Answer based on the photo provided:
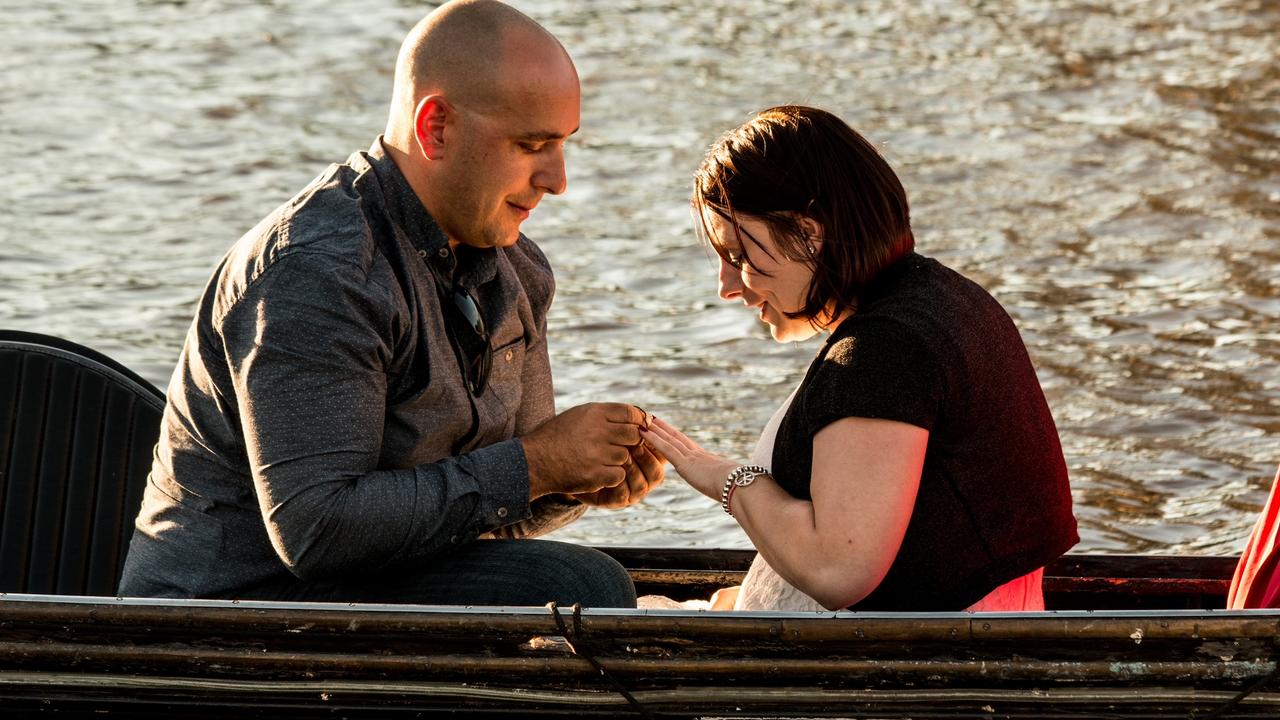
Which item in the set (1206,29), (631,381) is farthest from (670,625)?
(1206,29)

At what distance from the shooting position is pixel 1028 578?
2.83 meters

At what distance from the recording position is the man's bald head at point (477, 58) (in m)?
2.89

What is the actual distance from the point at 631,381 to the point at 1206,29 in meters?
7.38

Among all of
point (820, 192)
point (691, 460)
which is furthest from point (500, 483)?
point (820, 192)

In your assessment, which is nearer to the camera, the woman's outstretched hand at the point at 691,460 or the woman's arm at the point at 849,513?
the woman's arm at the point at 849,513

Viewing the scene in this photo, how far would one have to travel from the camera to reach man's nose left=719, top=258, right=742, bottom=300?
2.85 metres

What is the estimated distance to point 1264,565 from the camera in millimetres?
2789

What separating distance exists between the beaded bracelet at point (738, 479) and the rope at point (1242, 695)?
2.43 ft

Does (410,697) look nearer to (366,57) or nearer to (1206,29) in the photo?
(366,57)

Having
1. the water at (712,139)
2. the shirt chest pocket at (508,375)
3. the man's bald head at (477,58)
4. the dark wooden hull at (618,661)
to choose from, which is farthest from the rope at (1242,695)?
the water at (712,139)

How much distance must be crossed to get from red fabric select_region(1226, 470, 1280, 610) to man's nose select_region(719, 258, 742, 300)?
0.89m

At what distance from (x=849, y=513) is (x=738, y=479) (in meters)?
0.27

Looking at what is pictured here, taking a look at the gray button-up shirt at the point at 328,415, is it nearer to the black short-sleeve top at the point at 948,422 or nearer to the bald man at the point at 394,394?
the bald man at the point at 394,394

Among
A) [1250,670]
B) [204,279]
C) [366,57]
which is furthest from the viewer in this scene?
[366,57]
